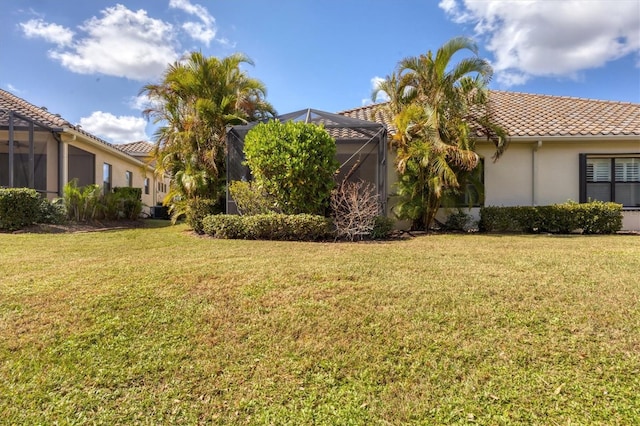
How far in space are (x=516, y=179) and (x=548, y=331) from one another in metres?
9.52

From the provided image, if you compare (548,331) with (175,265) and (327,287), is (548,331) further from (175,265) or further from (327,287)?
(175,265)

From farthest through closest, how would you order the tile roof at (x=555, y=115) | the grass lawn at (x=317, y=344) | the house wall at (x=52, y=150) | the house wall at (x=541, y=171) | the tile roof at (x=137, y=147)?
the tile roof at (x=137, y=147), the house wall at (x=52, y=150), the house wall at (x=541, y=171), the tile roof at (x=555, y=115), the grass lawn at (x=317, y=344)

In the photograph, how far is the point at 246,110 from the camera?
10766mm

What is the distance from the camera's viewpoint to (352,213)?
817 cm

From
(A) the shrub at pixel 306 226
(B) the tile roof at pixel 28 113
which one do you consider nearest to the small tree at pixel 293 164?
(A) the shrub at pixel 306 226

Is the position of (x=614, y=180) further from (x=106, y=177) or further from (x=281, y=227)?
(x=106, y=177)

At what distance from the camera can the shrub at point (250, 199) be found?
28.5 ft

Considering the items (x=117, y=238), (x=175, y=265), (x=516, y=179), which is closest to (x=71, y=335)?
(x=175, y=265)

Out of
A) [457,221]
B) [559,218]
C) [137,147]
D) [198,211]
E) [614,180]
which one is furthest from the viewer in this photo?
[137,147]

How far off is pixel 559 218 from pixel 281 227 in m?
8.13

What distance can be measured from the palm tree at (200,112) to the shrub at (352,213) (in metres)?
3.92

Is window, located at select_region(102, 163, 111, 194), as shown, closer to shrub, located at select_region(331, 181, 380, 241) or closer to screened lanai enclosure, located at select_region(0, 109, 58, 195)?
screened lanai enclosure, located at select_region(0, 109, 58, 195)

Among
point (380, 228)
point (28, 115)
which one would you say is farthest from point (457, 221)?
point (28, 115)

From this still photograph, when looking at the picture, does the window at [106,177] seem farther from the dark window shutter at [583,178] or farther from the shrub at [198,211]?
the dark window shutter at [583,178]
